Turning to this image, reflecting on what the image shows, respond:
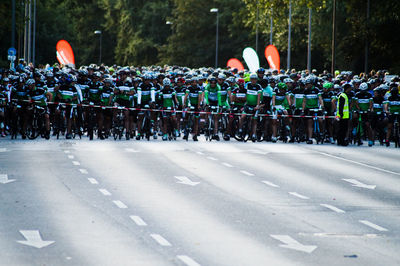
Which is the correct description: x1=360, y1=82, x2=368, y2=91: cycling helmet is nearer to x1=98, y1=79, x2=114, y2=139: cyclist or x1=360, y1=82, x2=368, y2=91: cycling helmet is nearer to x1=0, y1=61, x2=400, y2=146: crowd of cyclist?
x1=0, y1=61, x2=400, y2=146: crowd of cyclist

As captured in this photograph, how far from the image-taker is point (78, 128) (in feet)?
93.8

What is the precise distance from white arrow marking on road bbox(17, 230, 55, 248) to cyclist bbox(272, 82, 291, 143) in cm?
1701

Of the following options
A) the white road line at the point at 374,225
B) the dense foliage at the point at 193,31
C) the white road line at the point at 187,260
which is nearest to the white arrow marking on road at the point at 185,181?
the white road line at the point at 374,225

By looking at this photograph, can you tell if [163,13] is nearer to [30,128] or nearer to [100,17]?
[100,17]

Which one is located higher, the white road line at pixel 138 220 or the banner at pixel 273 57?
the banner at pixel 273 57

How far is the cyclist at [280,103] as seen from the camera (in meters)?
28.0

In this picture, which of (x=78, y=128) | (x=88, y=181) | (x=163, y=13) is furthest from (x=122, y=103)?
(x=163, y=13)

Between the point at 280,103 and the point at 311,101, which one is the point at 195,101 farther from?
the point at 311,101

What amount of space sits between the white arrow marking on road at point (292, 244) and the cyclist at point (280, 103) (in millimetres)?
16558

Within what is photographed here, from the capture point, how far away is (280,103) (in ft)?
92.5

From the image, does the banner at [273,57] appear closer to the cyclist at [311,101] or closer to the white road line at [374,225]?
the cyclist at [311,101]

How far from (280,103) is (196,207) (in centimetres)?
1444

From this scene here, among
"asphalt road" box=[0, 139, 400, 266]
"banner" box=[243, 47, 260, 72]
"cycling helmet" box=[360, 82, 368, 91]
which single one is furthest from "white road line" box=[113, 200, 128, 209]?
"banner" box=[243, 47, 260, 72]

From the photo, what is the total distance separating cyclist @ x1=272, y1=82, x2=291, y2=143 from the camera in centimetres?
2797
